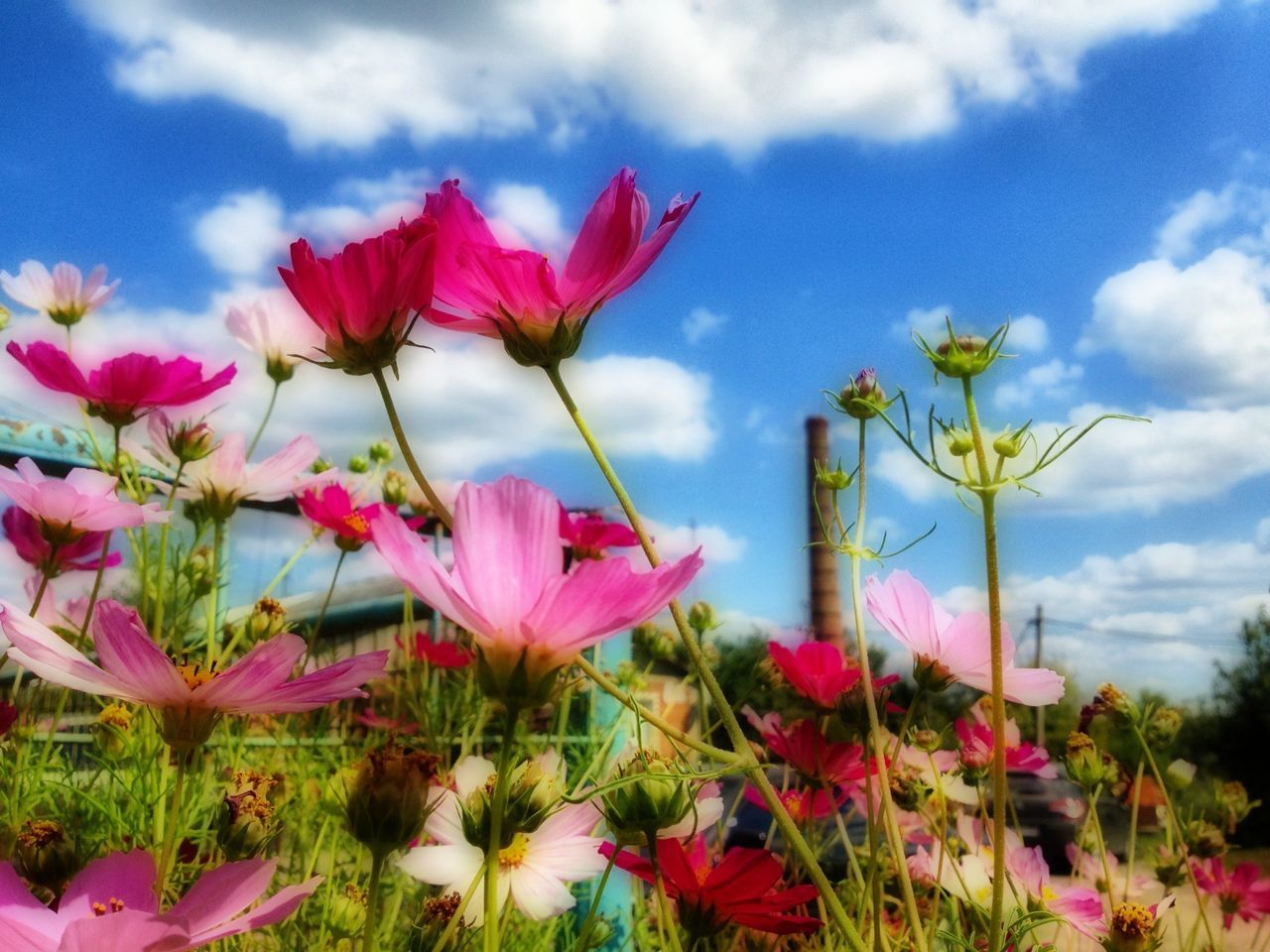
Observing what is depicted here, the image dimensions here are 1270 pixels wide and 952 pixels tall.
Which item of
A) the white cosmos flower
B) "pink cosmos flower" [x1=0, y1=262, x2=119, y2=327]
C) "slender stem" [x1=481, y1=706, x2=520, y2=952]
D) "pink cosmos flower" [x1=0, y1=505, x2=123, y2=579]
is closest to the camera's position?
"slender stem" [x1=481, y1=706, x2=520, y2=952]

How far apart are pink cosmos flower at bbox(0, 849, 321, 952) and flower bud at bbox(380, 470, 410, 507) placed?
820 millimetres

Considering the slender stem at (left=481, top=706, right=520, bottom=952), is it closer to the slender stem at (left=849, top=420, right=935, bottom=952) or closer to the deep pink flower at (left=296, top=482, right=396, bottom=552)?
the slender stem at (left=849, top=420, right=935, bottom=952)

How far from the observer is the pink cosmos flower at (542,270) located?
1.05 feet

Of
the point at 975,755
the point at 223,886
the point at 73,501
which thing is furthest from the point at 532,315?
the point at 975,755

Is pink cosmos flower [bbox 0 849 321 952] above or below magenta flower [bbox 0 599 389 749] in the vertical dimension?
below

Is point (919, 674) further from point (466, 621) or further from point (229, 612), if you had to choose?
point (229, 612)

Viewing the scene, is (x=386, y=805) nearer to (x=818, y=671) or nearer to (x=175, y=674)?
(x=175, y=674)

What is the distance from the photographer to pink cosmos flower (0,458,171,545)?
0.48 m

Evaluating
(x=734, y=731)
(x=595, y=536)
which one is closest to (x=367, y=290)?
(x=734, y=731)

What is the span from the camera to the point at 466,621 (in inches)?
9.9

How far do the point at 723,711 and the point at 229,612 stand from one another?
3.00 feet

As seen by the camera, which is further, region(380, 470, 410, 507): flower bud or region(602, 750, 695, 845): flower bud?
region(380, 470, 410, 507): flower bud

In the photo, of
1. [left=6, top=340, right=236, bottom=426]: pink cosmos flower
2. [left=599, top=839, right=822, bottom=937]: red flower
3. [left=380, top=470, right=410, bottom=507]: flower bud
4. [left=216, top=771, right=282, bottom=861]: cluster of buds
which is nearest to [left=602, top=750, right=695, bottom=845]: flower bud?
[left=599, top=839, right=822, bottom=937]: red flower

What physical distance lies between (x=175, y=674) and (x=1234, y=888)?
3.71 ft
